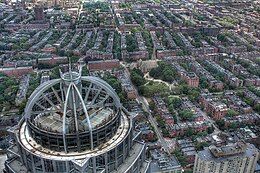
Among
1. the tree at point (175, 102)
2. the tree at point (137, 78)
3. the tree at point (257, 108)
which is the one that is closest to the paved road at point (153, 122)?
the tree at point (137, 78)

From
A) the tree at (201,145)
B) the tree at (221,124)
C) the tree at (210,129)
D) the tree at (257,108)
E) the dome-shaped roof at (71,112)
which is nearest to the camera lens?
the dome-shaped roof at (71,112)

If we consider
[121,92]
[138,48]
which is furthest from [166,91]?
[138,48]

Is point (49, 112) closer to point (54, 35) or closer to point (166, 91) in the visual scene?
point (166, 91)

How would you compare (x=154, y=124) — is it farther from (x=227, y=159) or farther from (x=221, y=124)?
(x=227, y=159)

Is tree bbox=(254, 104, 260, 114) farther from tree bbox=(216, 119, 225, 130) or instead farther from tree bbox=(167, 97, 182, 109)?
tree bbox=(167, 97, 182, 109)

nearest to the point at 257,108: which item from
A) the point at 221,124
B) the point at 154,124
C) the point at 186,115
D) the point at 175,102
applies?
the point at 221,124

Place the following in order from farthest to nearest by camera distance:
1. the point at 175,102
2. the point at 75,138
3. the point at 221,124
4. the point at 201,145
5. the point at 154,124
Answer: the point at 175,102 → the point at 154,124 → the point at 221,124 → the point at 201,145 → the point at 75,138

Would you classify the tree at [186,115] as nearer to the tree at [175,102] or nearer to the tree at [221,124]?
the tree at [175,102]

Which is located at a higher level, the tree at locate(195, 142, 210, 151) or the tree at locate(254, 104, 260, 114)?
the tree at locate(254, 104, 260, 114)

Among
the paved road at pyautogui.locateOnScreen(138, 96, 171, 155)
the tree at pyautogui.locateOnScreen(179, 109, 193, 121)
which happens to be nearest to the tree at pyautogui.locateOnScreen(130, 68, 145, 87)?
the paved road at pyautogui.locateOnScreen(138, 96, 171, 155)

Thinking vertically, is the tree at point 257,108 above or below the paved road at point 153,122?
above

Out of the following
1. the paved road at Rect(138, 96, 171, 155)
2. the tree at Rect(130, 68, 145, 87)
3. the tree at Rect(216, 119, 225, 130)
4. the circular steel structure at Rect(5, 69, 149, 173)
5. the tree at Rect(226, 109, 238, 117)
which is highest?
the circular steel structure at Rect(5, 69, 149, 173)
